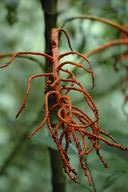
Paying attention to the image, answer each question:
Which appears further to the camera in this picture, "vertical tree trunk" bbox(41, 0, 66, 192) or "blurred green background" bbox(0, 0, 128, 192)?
"blurred green background" bbox(0, 0, 128, 192)

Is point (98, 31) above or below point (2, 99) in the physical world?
above

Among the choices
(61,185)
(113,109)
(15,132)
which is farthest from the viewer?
(113,109)

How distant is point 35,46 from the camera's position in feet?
9.14

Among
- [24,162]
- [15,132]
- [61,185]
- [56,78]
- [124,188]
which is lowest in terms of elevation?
[124,188]

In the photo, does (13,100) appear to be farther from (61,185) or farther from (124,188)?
(61,185)

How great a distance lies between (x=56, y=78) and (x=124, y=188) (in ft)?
5.14

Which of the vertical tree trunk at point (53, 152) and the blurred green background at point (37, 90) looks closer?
the vertical tree trunk at point (53, 152)

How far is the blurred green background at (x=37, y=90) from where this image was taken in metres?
1.51

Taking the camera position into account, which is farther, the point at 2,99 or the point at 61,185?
the point at 2,99

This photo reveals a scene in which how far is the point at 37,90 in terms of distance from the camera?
8.72 ft

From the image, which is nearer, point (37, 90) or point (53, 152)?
point (53, 152)

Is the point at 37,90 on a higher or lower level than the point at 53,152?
lower

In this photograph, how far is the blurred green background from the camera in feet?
4.95

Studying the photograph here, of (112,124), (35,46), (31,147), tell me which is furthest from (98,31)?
(31,147)
